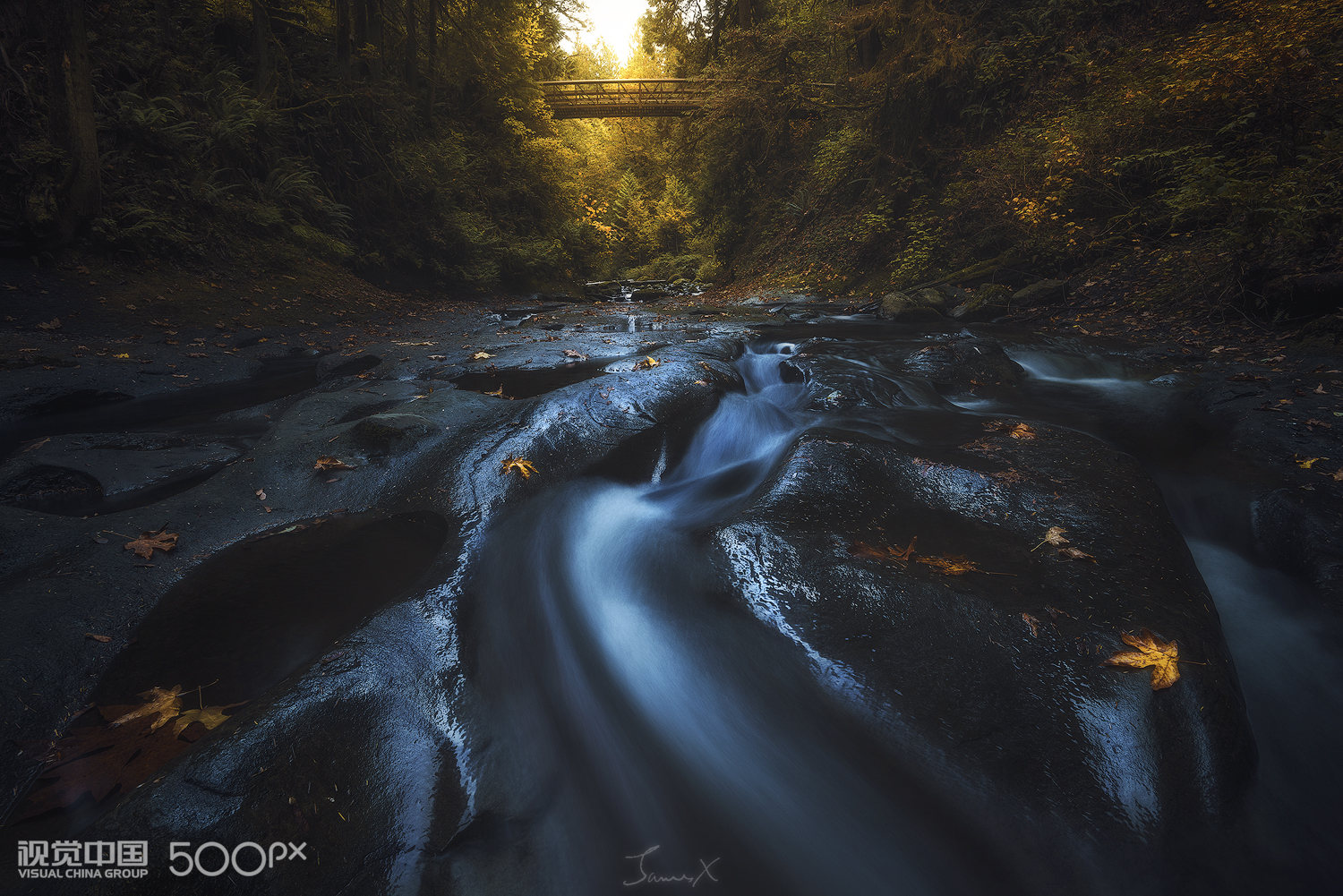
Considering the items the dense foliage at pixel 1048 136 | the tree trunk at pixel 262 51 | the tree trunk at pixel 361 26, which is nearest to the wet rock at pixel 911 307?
the dense foliage at pixel 1048 136

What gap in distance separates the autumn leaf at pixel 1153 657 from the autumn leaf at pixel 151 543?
4158 mm

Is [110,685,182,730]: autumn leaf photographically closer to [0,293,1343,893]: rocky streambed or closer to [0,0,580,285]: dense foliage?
[0,293,1343,893]: rocky streambed

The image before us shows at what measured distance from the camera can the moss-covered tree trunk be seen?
6.41m

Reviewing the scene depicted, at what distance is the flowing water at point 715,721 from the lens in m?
1.69

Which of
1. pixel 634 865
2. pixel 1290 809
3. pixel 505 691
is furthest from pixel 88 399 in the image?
pixel 1290 809

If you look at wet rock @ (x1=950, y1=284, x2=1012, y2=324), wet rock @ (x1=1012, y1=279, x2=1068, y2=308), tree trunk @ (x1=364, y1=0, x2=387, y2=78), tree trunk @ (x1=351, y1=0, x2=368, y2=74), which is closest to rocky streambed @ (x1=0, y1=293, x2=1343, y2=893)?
wet rock @ (x1=1012, y1=279, x2=1068, y2=308)

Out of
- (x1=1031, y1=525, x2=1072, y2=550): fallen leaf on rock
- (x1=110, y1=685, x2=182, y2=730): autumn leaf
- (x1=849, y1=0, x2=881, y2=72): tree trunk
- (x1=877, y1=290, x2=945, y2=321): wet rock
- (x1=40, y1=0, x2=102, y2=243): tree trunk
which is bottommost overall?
(x1=110, y1=685, x2=182, y2=730): autumn leaf

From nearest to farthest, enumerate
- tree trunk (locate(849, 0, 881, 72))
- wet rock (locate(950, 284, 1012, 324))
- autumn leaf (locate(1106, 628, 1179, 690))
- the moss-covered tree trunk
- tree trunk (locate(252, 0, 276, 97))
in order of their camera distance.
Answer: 1. autumn leaf (locate(1106, 628, 1179, 690))
2. the moss-covered tree trunk
3. wet rock (locate(950, 284, 1012, 324))
4. tree trunk (locate(252, 0, 276, 97))
5. tree trunk (locate(849, 0, 881, 72))

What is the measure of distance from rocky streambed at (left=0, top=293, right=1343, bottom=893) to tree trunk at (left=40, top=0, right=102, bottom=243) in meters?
4.83

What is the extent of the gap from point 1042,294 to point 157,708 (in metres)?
10.8

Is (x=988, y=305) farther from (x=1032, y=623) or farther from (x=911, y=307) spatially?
(x=1032, y=623)

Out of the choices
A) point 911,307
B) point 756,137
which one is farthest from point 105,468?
point 756,137

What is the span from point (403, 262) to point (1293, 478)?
50.7ft
